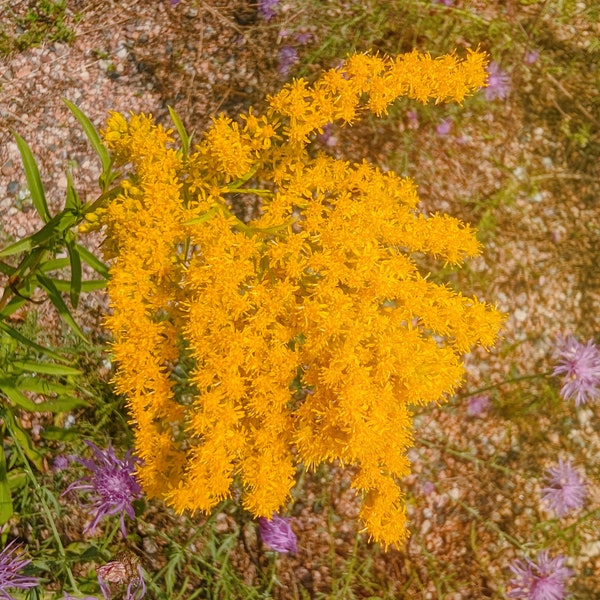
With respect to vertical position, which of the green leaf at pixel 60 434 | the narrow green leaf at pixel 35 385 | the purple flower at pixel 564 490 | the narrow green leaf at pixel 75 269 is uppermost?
the narrow green leaf at pixel 75 269

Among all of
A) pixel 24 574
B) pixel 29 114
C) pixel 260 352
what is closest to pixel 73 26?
pixel 29 114

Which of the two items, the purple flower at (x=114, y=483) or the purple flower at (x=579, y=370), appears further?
the purple flower at (x=579, y=370)

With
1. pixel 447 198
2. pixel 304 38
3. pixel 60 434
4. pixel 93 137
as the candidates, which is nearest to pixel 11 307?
pixel 93 137

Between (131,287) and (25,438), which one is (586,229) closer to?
(131,287)

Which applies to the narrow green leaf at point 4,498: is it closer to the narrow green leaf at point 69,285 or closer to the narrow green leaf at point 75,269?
the narrow green leaf at point 69,285

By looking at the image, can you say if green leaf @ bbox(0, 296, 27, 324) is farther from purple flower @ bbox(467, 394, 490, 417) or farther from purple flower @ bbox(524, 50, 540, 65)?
purple flower @ bbox(524, 50, 540, 65)

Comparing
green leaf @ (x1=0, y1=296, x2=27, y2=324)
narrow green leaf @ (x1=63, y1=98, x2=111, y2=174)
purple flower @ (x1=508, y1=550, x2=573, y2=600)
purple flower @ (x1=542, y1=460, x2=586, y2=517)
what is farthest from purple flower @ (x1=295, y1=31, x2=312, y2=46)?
purple flower @ (x1=508, y1=550, x2=573, y2=600)

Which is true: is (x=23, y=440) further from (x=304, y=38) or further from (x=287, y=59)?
(x=304, y=38)

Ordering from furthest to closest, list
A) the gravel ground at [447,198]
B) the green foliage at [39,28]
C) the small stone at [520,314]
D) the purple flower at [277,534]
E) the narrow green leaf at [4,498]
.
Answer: the green foliage at [39,28], the small stone at [520,314], the gravel ground at [447,198], the purple flower at [277,534], the narrow green leaf at [4,498]

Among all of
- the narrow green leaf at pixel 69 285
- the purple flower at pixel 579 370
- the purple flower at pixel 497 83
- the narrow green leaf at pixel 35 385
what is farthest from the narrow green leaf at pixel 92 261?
the purple flower at pixel 497 83
